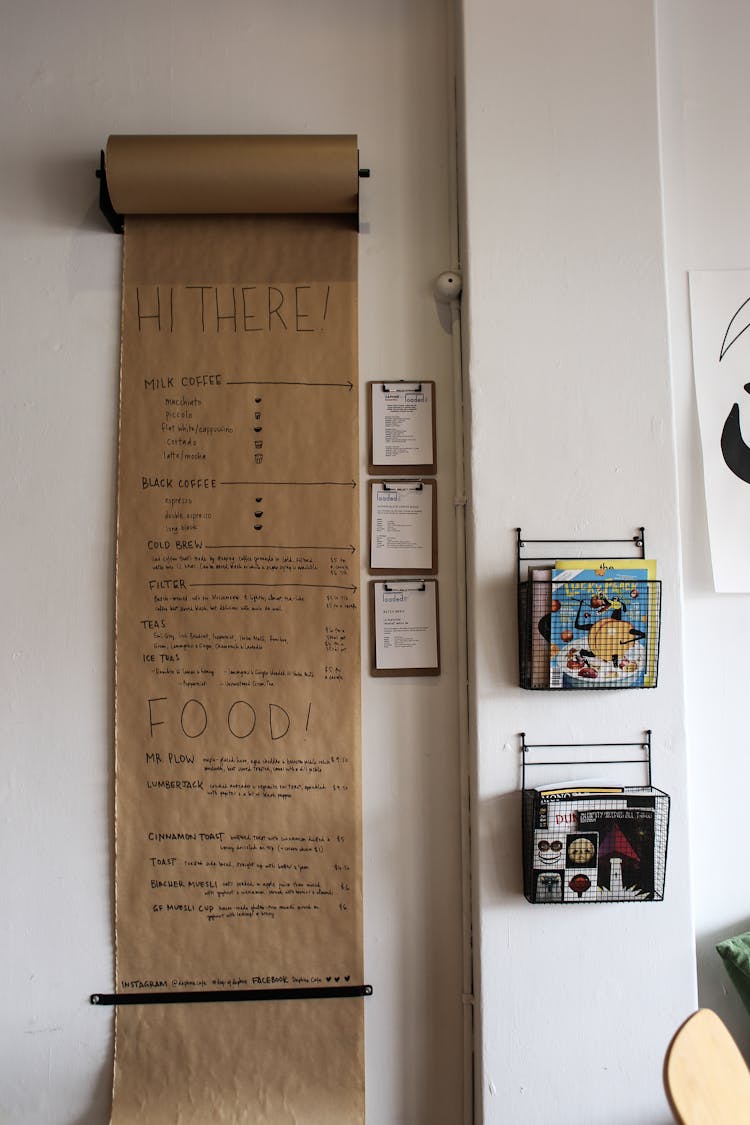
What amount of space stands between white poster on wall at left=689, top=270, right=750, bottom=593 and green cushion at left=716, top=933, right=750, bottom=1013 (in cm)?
76

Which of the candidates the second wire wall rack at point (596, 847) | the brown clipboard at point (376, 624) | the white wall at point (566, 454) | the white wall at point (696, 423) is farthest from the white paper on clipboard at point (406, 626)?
the white wall at point (696, 423)

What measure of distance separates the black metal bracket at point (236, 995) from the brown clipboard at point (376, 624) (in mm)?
682

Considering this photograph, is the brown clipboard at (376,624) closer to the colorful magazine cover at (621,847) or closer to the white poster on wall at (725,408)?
the colorful magazine cover at (621,847)

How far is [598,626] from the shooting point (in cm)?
158

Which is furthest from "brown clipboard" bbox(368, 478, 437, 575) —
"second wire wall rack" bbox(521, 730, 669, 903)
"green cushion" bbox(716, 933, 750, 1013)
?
"green cushion" bbox(716, 933, 750, 1013)

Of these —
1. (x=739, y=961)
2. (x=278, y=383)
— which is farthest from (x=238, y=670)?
(x=739, y=961)

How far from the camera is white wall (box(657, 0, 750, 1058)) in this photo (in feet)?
5.87

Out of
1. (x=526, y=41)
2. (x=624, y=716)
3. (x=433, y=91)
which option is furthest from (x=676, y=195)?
(x=624, y=716)

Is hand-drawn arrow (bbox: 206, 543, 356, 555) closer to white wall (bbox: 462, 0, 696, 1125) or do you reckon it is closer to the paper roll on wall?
white wall (bbox: 462, 0, 696, 1125)

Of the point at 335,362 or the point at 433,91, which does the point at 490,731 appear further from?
the point at 433,91

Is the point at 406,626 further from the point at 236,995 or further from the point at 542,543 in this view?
the point at 236,995

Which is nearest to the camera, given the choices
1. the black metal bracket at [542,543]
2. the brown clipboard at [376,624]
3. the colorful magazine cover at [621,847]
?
the colorful magazine cover at [621,847]

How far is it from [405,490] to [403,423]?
0.16 m

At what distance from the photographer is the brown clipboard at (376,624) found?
1779mm
